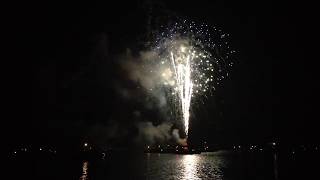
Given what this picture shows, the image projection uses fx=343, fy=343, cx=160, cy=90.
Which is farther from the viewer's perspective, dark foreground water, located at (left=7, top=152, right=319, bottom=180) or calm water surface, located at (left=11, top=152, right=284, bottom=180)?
calm water surface, located at (left=11, top=152, right=284, bottom=180)

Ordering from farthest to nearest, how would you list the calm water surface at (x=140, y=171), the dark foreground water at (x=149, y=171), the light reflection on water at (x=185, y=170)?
1. the light reflection on water at (x=185, y=170)
2. the calm water surface at (x=140, y=171)
3. the dark foreground water at (x=149, y=171)

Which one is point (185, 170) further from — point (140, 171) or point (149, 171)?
point (140, 171)

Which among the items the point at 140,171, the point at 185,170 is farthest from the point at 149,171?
the point at 185,170

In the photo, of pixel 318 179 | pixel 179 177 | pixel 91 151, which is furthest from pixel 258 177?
pixel 91 151

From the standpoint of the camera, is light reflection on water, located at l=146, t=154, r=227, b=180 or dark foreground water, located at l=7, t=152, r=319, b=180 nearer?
dark foreground water, located at l=7, t=152, r=319, b=180

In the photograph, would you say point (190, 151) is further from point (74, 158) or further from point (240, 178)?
point (240, 178)

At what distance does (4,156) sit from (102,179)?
57.5 meters

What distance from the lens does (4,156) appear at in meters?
108

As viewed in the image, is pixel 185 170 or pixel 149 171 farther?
pixel 185 170

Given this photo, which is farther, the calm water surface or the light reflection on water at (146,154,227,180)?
the light reflection on water at (146,154,227,180)

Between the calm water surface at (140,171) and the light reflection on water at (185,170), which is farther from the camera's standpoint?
the light reflection on water at (185,170)

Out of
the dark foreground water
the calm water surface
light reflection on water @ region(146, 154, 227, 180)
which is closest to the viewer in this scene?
the dark foreground water

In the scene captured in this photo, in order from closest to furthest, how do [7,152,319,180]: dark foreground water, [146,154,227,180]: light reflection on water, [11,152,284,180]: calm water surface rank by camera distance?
[7,152,319,180]: dark foreground water
[11,152,284,180]: calm water surface
[146,154,227,180]: light reflection on water

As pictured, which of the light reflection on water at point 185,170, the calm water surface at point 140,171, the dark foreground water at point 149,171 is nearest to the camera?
the dark foreground water at point 149,171
